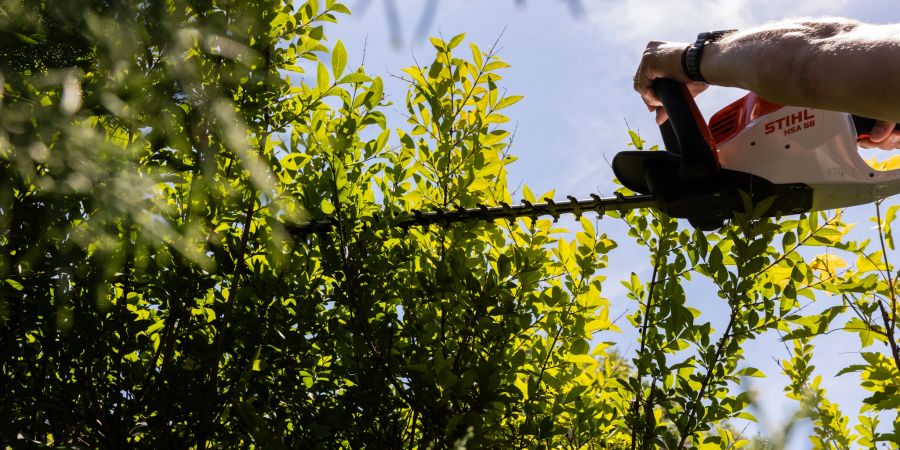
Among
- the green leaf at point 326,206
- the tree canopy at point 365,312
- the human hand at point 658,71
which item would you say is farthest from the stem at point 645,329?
the green leaf at point 326,206

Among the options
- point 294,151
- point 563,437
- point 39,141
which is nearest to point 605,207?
point 563,437

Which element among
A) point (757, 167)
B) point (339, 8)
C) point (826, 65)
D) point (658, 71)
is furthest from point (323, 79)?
point (826, 65)

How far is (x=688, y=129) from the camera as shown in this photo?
2.09 m

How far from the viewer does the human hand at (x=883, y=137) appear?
2.26m

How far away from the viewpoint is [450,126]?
8.42 feet

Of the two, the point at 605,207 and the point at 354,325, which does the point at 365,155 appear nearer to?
the point at 354,325

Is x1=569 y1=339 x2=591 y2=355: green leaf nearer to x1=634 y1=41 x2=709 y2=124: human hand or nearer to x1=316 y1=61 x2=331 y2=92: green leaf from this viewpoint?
x1=634 y1=41 x2=709 y2=124: human hand

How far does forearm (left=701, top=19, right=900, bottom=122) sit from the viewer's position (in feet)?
3.87

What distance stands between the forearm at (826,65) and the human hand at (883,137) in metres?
1.04

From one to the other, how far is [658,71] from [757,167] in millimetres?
404

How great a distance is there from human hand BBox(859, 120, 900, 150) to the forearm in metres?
1.04

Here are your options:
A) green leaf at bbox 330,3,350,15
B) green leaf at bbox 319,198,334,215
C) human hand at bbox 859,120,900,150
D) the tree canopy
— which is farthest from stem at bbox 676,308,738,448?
green leaf at bbox 330,3,350,15

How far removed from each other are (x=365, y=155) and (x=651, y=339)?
106 cm

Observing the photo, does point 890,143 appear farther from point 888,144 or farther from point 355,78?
point 355,78
